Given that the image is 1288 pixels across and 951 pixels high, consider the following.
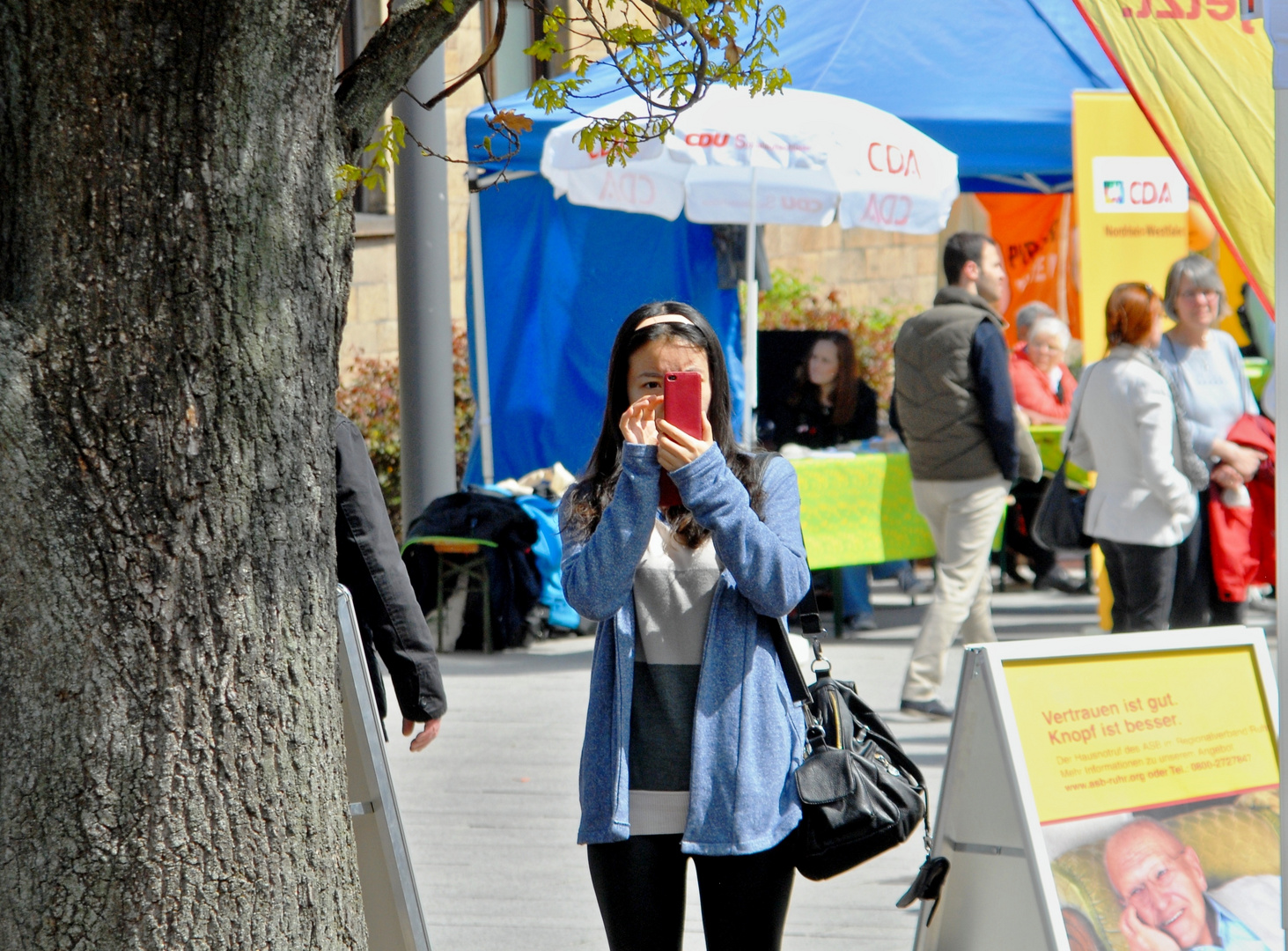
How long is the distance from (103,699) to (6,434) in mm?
421

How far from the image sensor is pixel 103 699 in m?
2.38

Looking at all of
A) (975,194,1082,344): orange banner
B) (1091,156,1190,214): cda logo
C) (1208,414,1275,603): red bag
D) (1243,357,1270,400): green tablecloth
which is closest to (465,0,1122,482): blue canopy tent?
(1091,156,1190,214): cda logo

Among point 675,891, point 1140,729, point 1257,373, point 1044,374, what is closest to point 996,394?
point 1140,729

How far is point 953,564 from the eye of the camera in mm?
7188

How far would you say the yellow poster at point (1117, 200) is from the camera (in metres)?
8.51

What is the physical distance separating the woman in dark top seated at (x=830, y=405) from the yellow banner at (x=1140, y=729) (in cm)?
704

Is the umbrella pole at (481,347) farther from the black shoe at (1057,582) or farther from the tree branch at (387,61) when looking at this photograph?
the tree branch at (387,61)

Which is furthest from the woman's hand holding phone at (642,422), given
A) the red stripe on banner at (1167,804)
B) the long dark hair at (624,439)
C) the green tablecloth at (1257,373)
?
the green tablecloth at (1257,373)

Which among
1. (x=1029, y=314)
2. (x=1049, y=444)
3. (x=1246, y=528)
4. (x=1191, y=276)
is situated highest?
(x=1191, y=276)

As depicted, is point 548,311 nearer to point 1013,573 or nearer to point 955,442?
point 1013,573

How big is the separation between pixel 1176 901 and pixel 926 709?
378 centimetres

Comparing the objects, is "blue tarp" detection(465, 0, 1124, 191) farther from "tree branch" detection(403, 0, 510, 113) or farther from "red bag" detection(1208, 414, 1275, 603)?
"tree branch" detection(403, 0, 510, 113)

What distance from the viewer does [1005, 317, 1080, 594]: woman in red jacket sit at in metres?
10.7

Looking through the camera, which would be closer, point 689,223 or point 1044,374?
point 689,223
